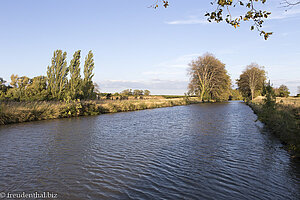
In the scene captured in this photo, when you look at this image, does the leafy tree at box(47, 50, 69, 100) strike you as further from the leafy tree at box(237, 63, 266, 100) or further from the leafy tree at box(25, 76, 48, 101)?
the leafy tree at box(237, 63, 266, 100)

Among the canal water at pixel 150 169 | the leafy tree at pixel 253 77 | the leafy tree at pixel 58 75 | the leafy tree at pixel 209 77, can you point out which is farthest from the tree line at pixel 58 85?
the leafy tree at pixel 253 77

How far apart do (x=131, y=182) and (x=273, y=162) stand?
488cm

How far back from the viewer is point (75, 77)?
1104 inches

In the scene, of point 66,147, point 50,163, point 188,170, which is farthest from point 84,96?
point 188,170

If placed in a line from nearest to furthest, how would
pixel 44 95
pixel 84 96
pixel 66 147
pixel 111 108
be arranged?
pixel 66 147 < pixel 44 95 < pixel 111 108 < pixel 84 96

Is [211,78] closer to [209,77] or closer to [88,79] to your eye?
[209,77]

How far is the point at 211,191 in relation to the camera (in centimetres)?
445

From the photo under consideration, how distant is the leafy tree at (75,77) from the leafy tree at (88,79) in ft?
4.42

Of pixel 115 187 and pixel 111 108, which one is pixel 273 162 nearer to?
pixel 115 187

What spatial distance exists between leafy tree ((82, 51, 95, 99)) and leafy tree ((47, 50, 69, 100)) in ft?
11.2

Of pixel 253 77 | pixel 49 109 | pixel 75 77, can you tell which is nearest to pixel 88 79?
pixel 75 77

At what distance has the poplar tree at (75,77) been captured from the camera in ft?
90.7

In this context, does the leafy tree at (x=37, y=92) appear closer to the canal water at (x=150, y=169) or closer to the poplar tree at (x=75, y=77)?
the poplar tree at (x=75, y=77)

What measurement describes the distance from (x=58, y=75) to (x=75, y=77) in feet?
7.30
